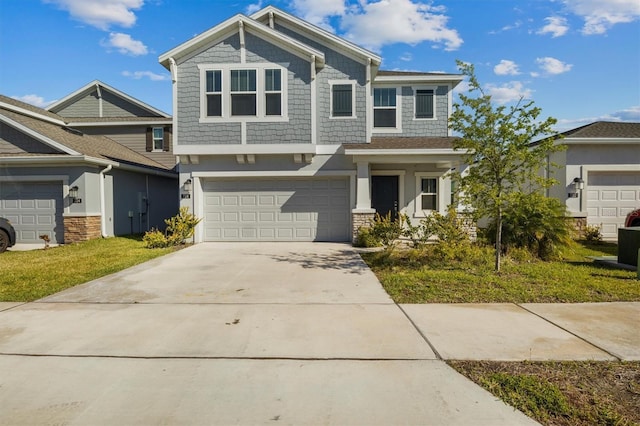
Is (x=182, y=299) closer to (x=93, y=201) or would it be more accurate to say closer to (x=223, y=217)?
(x=223, y=217)

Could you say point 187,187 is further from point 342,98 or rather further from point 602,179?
point 602,179

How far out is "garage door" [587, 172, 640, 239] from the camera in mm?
13102

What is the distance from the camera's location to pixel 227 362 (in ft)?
11.7

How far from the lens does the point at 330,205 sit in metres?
12.6

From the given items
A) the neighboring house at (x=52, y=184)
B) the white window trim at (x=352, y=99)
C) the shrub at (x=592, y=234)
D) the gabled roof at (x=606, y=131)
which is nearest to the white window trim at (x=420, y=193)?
the white window trim at (x=352, y=99)

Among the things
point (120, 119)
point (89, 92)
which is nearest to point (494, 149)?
point (120, 119)

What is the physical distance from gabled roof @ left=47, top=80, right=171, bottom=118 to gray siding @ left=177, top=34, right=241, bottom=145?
293 inches

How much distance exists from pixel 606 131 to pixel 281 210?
12.4 metres

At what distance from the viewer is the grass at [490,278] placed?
585cm

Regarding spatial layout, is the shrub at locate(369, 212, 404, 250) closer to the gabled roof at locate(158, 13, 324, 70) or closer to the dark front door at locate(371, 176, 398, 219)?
the dark front door at locate(371, 176, 398, 219)

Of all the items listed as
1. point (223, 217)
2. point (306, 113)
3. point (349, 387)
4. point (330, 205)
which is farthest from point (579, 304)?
point (223, 217)

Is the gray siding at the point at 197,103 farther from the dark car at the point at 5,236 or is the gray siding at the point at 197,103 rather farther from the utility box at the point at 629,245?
the utility box at the point at 629,245

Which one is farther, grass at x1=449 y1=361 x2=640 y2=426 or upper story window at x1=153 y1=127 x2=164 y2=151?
upper story window at x1=153 y1=127 x2=164 y2=151

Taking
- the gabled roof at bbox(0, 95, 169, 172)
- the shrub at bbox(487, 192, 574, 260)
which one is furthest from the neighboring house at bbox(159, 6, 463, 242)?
the gabled roof at bbox(0, 95, 169, 172)
